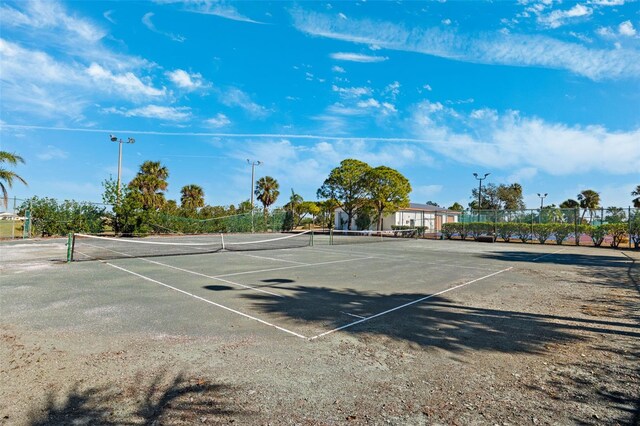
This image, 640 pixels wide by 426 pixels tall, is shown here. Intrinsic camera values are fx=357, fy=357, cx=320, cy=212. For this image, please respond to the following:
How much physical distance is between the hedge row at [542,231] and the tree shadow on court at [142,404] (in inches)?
1260

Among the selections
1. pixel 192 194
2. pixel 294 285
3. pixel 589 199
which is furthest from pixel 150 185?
pixel 589 199

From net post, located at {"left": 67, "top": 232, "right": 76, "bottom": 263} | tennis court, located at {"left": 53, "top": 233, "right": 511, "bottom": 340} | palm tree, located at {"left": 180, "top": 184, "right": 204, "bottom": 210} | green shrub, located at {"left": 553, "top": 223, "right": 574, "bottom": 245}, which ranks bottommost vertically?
tennis court, located at {"left": 53, "top": 233, "right": 511, "bottom": 340}

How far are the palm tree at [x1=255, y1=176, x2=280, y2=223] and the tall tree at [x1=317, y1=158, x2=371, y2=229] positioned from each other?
39.1 ft

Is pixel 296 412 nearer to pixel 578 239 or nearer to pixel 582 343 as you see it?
pixel 582 343

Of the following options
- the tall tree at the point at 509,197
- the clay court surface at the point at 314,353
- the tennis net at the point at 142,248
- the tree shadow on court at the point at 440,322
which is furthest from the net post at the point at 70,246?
the tall tree at the point at 509,197

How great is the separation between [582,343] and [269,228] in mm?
39118

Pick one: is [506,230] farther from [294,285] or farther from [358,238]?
[294,285]

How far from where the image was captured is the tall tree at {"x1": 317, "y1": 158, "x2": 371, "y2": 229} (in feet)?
140

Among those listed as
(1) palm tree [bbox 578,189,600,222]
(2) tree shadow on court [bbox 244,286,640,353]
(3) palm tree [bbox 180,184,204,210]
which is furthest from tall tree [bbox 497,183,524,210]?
(2) tree shadow on court [bbox 244,286,640,353]

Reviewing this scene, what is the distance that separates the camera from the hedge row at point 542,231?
26.3 meters

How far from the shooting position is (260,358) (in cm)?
427

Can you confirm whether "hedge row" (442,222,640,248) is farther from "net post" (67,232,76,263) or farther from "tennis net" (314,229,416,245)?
"net post" (67,232,76,263)

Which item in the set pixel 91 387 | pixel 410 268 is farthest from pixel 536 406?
pixel 410 268

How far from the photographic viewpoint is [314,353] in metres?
4.46
